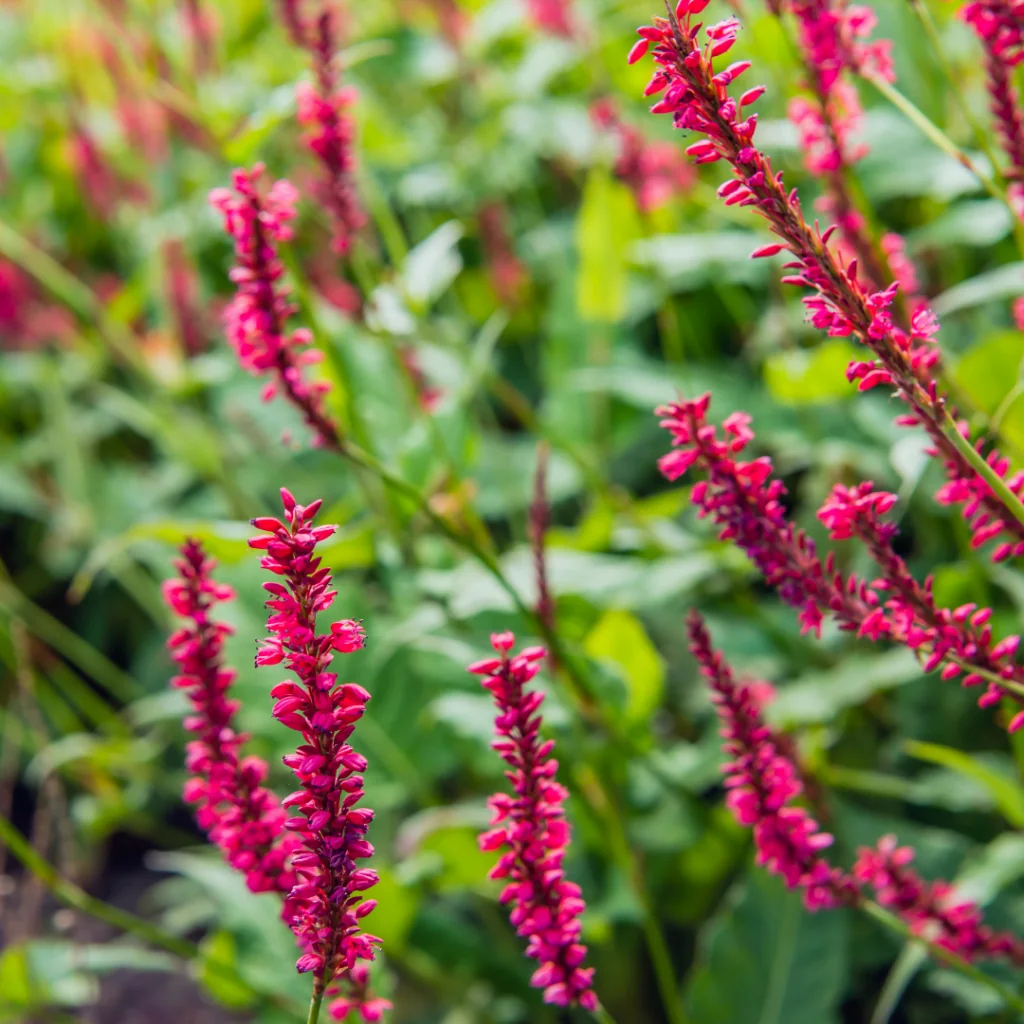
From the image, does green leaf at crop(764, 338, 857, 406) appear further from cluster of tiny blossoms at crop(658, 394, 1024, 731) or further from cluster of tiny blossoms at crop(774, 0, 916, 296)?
cluster of tiny blossoms at crop(658, 394, 1024, 731)

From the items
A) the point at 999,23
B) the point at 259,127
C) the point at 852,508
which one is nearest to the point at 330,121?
the point at 259,127

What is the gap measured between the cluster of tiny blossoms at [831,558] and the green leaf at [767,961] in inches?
32.0

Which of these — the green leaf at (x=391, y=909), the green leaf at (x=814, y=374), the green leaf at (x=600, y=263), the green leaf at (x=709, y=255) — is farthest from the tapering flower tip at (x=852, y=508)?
the green leaf at (x=600, y=263)

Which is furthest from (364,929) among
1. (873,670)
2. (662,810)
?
(873,670)

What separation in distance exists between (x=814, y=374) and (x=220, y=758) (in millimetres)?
1147

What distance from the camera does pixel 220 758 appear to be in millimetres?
1013

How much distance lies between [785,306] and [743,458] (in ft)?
1.07

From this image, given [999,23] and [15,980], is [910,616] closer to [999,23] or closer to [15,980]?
[999,23]

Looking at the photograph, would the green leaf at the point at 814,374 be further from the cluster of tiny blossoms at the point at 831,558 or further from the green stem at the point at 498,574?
the cluster of tiny blossoms at the point at 831,558

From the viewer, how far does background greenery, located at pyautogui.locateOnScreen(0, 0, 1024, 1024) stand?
1729 mm

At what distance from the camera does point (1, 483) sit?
316cm

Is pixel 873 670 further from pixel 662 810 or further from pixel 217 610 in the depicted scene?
pixel 217 610

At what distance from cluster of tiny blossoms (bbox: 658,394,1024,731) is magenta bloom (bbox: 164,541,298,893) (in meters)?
0.42

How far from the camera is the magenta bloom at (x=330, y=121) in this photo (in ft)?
4.66
